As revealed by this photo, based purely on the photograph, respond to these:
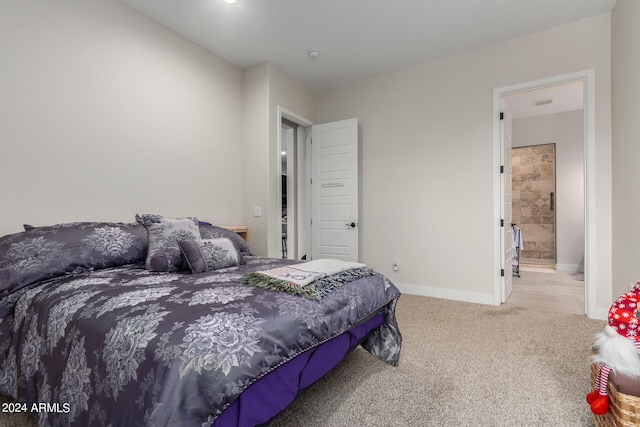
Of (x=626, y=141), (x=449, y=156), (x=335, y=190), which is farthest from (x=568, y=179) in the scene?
(x=335, y=190)

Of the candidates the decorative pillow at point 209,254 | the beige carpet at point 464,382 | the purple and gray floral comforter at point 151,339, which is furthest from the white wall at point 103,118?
the beige carpet at point 464,382

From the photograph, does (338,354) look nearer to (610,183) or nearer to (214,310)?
(214,310)

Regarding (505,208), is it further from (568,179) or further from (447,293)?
(568,179)

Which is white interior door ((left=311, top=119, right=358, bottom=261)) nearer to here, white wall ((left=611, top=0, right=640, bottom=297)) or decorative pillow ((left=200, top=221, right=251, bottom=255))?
decorative pillow ((left=200, top=221, right=251, bottom=255))

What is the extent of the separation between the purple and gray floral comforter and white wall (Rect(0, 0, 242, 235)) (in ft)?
2.97

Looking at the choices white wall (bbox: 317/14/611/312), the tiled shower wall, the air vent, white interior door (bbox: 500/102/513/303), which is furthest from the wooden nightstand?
the tiled shower wall

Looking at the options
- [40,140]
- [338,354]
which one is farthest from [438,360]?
A: [40,140]

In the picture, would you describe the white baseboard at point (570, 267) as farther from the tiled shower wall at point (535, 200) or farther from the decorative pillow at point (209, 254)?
the decorative pillow at point (209, 254)

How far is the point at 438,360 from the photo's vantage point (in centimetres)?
206

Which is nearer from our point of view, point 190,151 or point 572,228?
point 190,151

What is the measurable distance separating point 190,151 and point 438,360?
297 centimetres

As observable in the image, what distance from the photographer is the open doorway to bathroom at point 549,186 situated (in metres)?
5.02

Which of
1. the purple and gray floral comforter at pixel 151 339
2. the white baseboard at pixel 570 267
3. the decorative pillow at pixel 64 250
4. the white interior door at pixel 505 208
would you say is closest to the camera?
the purple and gray floral comforter at pixel 151 339

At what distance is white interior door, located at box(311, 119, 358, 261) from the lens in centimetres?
407
